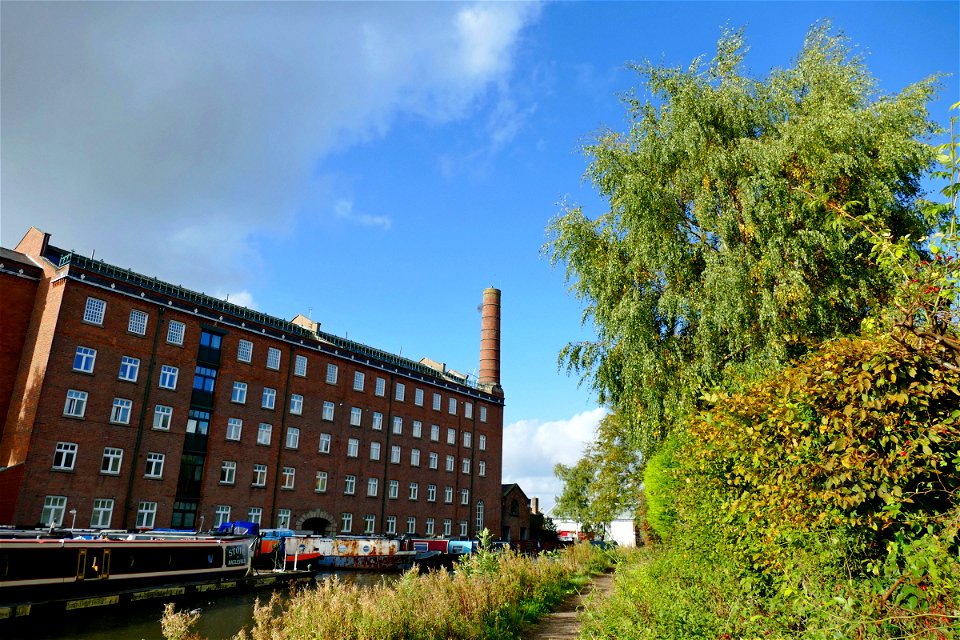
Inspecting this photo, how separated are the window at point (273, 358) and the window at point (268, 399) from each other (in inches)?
61.3

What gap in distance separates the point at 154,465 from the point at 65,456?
14.3 feet

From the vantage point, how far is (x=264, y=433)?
39.0 meters

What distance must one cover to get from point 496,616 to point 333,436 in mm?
33534

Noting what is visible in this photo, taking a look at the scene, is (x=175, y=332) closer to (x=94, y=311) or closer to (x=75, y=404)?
(x=94, y=311)

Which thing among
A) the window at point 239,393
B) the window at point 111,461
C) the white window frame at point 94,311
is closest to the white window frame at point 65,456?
the window at point 111,461

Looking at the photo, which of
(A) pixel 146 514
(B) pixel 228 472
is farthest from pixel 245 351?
(A) pixel 146 514

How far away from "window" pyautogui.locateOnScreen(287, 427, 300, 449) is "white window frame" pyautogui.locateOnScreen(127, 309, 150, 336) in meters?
11.3

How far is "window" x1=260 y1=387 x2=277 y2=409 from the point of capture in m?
39.3

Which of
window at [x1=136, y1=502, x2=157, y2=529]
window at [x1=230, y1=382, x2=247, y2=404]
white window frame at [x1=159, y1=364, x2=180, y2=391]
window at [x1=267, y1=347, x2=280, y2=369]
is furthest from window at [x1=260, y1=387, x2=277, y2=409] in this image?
window at [x1=136, y1=502, x2=157, y2=529]

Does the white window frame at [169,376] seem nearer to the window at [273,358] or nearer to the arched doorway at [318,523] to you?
the window at [273,358]

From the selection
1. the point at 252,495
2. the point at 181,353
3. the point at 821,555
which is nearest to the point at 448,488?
the point at 252,495

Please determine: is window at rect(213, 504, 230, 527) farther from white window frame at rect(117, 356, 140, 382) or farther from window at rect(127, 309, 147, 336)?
window at rect(127, 309, 147, 336)

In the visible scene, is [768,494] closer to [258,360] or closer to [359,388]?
[258,360]

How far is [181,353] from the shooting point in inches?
1385
